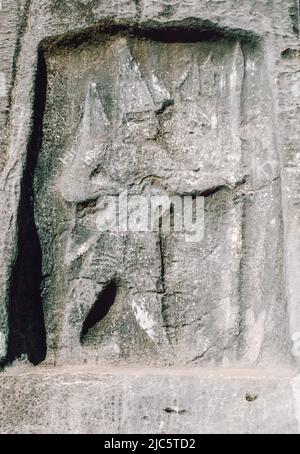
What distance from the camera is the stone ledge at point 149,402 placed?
3.02 meters

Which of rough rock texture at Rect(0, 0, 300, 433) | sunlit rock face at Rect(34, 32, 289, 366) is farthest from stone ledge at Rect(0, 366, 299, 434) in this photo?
sunlit rock face at Rect(34, 32, 289, 366)

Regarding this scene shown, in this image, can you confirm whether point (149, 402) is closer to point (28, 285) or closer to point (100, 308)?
point (100, 308)

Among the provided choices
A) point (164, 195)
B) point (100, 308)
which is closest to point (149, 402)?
point (100, 308)

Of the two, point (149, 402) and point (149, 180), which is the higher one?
point (149, 180)

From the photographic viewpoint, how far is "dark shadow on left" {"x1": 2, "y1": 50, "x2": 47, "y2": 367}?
10.5 feet

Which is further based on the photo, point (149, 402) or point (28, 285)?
point (28, 285)

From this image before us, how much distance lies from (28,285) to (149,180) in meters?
0.53

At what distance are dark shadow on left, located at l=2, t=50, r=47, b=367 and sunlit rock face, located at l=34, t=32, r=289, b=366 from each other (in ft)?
0.09

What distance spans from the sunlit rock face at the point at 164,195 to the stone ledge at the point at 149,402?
0.17 metres

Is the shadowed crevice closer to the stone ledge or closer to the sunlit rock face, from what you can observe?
the sunlit rock face

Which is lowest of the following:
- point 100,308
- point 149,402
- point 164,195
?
point 149,402

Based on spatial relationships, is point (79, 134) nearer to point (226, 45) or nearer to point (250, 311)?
point (226, 45)

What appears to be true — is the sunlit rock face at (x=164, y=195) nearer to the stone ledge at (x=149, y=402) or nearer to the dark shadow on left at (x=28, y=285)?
the dark shadow on left at (x=28, y=285)

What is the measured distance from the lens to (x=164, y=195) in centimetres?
332
